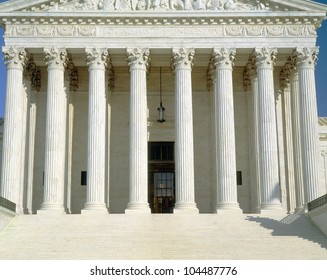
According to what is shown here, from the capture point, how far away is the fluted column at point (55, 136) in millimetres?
39531

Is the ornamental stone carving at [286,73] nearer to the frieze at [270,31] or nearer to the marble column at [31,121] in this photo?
the frieze at [270,31]

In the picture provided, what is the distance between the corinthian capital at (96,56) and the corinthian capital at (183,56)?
16.5ft

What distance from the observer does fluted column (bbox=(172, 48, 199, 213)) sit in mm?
39531

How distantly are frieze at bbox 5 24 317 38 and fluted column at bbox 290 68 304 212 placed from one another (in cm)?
350

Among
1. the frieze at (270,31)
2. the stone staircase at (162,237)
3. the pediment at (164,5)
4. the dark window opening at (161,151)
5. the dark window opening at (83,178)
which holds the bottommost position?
the stone staircase at (162,237)

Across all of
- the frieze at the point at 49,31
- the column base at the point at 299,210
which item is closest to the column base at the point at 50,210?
the frieze at the point at 49,31

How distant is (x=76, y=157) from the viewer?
46594mm

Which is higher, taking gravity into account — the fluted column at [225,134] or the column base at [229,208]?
the fluted column at [225,134]

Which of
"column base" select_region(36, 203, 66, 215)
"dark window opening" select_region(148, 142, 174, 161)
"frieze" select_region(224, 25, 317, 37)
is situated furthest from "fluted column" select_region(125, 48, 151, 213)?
"dark window opening" select_region(148, 142, 174, 161)

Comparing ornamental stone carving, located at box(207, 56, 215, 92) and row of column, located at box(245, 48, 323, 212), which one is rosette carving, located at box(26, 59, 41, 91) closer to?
ornamental stone carving, located at box(207, 56, 215, 92)

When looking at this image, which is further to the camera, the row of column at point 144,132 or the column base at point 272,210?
the row of column at point 144,132

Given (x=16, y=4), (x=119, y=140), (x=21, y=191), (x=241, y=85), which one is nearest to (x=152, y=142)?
(x=119, y=140)

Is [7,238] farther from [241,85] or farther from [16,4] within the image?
[241,85]

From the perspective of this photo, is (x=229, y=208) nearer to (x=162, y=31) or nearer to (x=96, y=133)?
(x=96, y=133)
